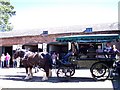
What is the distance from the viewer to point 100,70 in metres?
14.6

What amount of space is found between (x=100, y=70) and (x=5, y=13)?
3088cm

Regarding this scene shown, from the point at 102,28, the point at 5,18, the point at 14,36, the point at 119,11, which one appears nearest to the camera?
the point at 119,11

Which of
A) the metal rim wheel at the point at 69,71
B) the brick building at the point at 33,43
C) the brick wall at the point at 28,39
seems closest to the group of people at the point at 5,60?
the brick building at the point at 33,43

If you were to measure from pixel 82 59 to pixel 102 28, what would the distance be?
1430 centimetres

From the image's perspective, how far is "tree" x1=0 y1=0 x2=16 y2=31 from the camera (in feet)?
137

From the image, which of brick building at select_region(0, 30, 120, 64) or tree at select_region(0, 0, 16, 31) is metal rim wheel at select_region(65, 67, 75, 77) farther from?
tree at select_region(0, 0, 16, 31)

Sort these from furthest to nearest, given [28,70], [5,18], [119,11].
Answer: [5,18], [119,11], [28,70]

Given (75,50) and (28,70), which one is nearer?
(75,50)

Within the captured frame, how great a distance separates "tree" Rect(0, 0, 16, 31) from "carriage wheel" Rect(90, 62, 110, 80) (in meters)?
28.6

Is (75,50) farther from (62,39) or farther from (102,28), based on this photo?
(102,28)

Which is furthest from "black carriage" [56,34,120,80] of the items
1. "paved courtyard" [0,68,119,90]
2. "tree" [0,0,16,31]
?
"tree" [0,0,16,31]

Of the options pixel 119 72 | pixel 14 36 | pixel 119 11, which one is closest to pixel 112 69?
pixel 119 72

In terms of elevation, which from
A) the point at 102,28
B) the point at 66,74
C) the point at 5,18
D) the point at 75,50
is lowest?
the point at 66,74

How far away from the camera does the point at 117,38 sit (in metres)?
14.4
